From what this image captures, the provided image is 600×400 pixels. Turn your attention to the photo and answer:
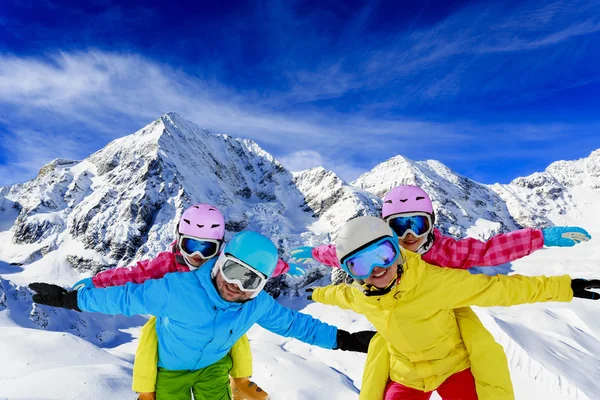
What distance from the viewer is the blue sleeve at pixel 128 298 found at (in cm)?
385

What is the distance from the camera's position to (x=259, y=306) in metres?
4.39

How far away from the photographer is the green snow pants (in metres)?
4.36

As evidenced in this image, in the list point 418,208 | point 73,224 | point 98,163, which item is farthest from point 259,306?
point 98,163

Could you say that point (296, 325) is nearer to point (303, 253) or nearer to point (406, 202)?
point (303, 253)

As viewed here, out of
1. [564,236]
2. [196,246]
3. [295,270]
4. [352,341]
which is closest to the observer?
[352,341]

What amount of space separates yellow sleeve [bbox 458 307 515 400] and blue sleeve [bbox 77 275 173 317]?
350cm

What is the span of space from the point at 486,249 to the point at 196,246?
4.40m

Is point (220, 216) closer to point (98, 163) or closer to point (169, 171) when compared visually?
point (169, 171)

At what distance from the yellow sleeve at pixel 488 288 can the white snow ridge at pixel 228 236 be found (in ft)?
20.7

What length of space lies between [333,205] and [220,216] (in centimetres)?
12815

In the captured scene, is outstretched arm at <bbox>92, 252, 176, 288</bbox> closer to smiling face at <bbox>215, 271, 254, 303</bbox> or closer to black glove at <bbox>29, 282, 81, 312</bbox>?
black glove at <bbox>29, 282, 81, 312</bbox>

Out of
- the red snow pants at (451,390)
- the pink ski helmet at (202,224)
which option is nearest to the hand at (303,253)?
the pink ski helmet at (202,224)

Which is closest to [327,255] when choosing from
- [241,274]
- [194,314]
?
[241,274]

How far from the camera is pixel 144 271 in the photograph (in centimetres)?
580
